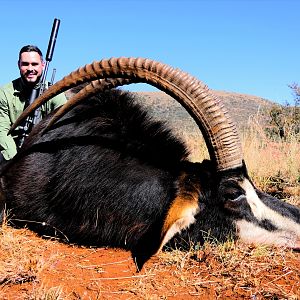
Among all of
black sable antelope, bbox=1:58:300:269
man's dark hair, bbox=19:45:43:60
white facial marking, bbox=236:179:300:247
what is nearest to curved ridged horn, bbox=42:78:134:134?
black sable antelope, bbox=1:58:300:269

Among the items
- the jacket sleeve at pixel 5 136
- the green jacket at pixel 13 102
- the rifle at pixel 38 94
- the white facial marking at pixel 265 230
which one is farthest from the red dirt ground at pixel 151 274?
the green jacket at pixel 13 102

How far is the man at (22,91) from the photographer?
570cm

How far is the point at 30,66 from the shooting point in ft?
19.2

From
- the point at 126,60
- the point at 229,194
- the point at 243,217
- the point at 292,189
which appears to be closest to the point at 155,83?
the point at 126,60

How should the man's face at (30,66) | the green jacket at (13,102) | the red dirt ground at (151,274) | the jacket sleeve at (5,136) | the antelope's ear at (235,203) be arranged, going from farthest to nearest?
the man's face at (30,66), the green jacket at (13,102), the jacket sleeve at (5,136), the antelope's ear at (235,203), the red dirt ground at (151,274)

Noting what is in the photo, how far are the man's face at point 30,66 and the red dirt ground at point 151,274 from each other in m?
2.49

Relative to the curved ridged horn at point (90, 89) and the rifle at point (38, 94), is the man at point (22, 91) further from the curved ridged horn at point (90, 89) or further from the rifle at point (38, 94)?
the curved ridged horn at point (90, 89)

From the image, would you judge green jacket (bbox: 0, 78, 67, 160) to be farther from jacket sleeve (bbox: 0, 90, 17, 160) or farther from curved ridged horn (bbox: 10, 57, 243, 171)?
Answer: curved ridged horn (bbox: 10, 57, 243, 171)

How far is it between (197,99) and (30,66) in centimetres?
295

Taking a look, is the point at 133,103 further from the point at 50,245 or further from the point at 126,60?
the point at 50,245

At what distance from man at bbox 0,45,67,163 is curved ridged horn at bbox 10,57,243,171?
2.17 meters

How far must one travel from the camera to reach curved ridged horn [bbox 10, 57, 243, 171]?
373cm

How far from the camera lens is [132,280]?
3436mm

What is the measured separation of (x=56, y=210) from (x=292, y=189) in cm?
368
